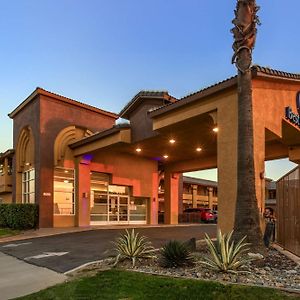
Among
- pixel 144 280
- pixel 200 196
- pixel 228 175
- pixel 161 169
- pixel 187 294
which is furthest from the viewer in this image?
pixel 200 196

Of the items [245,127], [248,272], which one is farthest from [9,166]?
[248,272]

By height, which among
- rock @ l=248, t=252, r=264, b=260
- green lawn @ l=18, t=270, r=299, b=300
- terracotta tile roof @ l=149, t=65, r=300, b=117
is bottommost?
green lawn @ l=18, t=270, r=299, b=300

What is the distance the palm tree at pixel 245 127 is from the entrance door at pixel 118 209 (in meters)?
20.8

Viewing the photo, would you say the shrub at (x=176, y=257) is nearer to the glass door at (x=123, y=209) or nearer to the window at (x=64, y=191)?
the window at (x=64, y=191)

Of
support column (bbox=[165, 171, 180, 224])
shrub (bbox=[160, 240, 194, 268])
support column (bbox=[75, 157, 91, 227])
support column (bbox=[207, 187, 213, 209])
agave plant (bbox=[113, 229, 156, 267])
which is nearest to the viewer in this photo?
shrub (bbox=[160, 240, 194, 268])

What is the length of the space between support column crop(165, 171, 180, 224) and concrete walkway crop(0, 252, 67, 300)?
76.4 ft

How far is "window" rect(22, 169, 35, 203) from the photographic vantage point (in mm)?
28109

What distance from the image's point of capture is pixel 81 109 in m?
29.7

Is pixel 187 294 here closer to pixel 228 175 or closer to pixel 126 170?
pixel 228 175

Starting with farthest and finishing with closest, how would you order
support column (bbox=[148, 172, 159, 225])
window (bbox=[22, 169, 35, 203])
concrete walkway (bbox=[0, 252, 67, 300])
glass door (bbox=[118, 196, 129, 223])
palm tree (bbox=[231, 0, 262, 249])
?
support column (bbox=[148, 172, 159, 225])
glass door (bbox=[118, 196, 129, 223])
window (bbox=[22, 169, 35, 203])
palm tree (bbox=[231, 0, 262, 249])
concrete walkway (bbox=[0, 252, 67, 300])

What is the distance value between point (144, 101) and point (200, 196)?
1622 inches

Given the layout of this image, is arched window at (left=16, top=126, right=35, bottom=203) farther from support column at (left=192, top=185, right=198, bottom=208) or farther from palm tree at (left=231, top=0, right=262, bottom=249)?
support column at (left=192, top=185, right=198, bottom=208)

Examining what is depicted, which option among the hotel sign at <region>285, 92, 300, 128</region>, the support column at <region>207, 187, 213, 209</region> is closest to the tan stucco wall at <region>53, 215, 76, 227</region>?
the hotel sign at <region>285, 92, 300, 128</region>

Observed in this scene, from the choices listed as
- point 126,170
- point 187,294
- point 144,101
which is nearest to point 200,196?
point 126,170
